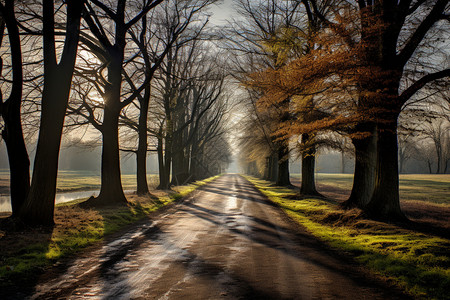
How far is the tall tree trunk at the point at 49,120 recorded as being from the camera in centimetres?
702

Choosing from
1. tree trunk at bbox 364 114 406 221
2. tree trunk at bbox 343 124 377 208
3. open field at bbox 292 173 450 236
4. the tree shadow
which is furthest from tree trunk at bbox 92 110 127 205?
open field at bbox 292 173 450 236

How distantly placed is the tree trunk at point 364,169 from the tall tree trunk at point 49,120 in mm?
10258

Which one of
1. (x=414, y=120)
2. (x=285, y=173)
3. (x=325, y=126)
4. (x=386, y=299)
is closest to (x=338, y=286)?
(x=386, y=299)

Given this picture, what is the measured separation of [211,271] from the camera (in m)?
4.45

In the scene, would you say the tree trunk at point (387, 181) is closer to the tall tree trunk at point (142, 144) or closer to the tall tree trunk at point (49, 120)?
the tall tree trunk at point (49, 120)

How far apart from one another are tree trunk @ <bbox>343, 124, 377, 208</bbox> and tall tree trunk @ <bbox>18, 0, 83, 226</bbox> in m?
10.3

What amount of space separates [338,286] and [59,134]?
767cm

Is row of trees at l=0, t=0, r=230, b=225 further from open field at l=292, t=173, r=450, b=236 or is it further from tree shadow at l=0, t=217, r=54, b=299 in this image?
open field at l=292, t=173, r=450, b=236

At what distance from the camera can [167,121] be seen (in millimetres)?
19219

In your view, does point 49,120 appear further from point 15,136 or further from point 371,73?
point 371,73

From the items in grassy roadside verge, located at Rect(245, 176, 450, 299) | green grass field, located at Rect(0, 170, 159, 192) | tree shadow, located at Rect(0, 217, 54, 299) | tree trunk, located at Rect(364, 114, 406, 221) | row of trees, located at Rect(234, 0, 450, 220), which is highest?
row of trees, located at Rect(234, 0, 450, 220)

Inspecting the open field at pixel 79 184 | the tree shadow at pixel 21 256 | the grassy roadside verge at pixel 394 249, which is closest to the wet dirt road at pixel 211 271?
the tree shadow at pixel 21 256

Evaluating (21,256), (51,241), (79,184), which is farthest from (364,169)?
(79,184)

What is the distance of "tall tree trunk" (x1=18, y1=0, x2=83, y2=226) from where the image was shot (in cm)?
702
